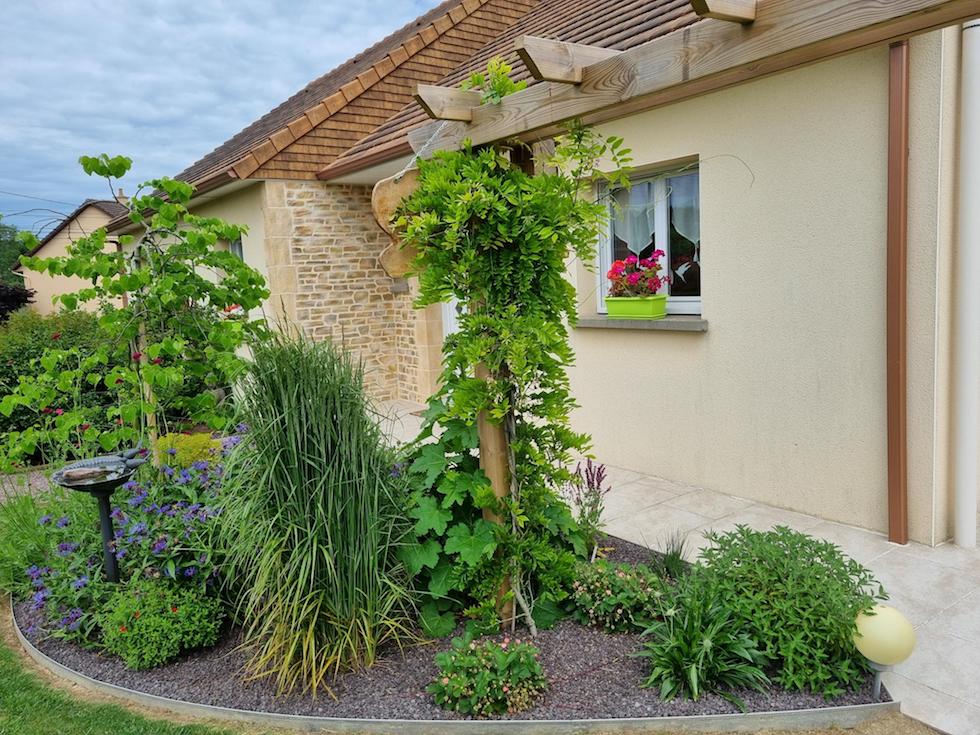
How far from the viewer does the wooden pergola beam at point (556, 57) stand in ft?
9.70

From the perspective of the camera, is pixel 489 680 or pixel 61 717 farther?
pixel 61 717

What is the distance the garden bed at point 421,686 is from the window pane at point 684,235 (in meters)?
3.45

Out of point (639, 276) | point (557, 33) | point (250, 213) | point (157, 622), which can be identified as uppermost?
point (557, 33)

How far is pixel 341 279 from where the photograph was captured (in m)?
10.3

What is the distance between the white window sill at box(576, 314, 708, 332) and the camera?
5566 mm

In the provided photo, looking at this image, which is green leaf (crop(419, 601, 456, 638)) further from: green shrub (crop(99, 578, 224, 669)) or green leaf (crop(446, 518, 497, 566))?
green shrub (crop(99, 578, 224, 669))

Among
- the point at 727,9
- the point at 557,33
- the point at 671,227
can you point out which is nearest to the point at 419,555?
the point at 727,9

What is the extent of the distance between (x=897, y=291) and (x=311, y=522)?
350 centimetres

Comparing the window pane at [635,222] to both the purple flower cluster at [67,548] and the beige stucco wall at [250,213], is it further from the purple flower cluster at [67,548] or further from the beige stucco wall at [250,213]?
the beige stucco wall at [250,213]

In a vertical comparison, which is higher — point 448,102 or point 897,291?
point 448,102

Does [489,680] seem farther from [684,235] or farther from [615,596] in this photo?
[684,235]

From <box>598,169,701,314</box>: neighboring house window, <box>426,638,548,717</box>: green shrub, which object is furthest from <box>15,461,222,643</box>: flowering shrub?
<box>598,169,701,314</box>: neighboring house window

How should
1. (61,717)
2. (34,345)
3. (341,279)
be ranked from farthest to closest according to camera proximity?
(341,279) → (34,345) → (61,717)

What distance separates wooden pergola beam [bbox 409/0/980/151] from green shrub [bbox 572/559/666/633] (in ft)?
7.07
